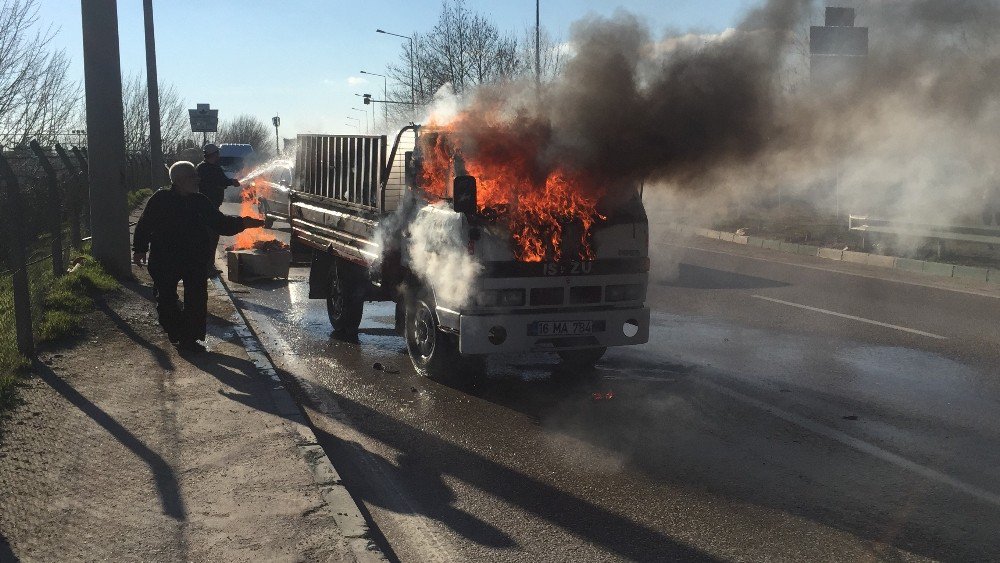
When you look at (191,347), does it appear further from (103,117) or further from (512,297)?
(103,117)

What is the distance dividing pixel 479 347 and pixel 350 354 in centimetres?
242

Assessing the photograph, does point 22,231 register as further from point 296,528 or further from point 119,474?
point 296,528

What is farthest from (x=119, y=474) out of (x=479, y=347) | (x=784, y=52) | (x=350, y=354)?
(x=784, y=52)

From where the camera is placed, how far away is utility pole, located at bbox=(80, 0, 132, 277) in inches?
472

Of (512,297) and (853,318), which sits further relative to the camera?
(853,318)

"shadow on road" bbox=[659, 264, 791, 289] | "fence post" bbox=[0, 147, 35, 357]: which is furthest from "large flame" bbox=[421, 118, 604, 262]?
"shadow on road" bbox=[659, 264, 791, 289]

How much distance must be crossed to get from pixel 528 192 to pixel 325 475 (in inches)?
114

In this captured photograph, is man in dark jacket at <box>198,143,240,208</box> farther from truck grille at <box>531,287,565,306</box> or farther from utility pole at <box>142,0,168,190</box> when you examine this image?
utility pole at <box>142,0,168,190</box>

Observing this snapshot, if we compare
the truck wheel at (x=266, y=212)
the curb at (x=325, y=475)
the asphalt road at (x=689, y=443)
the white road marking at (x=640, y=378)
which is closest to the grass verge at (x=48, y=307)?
the curb at (x=325, y=475)

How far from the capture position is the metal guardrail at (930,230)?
16453 millimetres

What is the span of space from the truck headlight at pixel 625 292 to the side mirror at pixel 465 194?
135cm

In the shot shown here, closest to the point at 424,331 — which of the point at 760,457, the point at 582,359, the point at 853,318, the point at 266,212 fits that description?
the point at 582,359

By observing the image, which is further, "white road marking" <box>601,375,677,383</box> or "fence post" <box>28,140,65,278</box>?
"fence post" <box>28,140,65,278</box>

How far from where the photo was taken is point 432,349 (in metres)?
7.76
